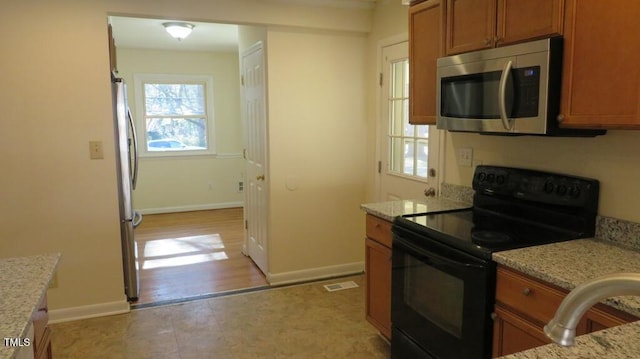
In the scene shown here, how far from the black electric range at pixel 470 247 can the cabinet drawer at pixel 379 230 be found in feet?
0.56

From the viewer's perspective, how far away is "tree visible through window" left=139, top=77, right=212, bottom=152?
262 inches

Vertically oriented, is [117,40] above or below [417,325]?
above

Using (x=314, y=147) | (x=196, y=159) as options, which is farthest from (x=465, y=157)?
(x=196, y=159)

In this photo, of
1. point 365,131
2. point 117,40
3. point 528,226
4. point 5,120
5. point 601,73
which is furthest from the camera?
point 117,40

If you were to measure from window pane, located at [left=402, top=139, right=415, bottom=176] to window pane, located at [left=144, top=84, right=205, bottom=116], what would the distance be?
4351mm

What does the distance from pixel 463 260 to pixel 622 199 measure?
28.3 inches

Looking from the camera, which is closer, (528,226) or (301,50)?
(528,226)

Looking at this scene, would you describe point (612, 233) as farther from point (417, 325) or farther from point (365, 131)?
point (365, 131)

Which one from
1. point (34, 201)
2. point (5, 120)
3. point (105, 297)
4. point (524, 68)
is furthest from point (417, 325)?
point (5, 120)

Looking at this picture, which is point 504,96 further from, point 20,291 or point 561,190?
point 20,291

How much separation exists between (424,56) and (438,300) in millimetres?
1405

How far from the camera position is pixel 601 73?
169 centimetres

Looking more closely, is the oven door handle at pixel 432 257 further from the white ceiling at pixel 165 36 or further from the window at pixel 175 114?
the window at pixel 175 114

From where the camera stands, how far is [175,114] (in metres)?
6.80
